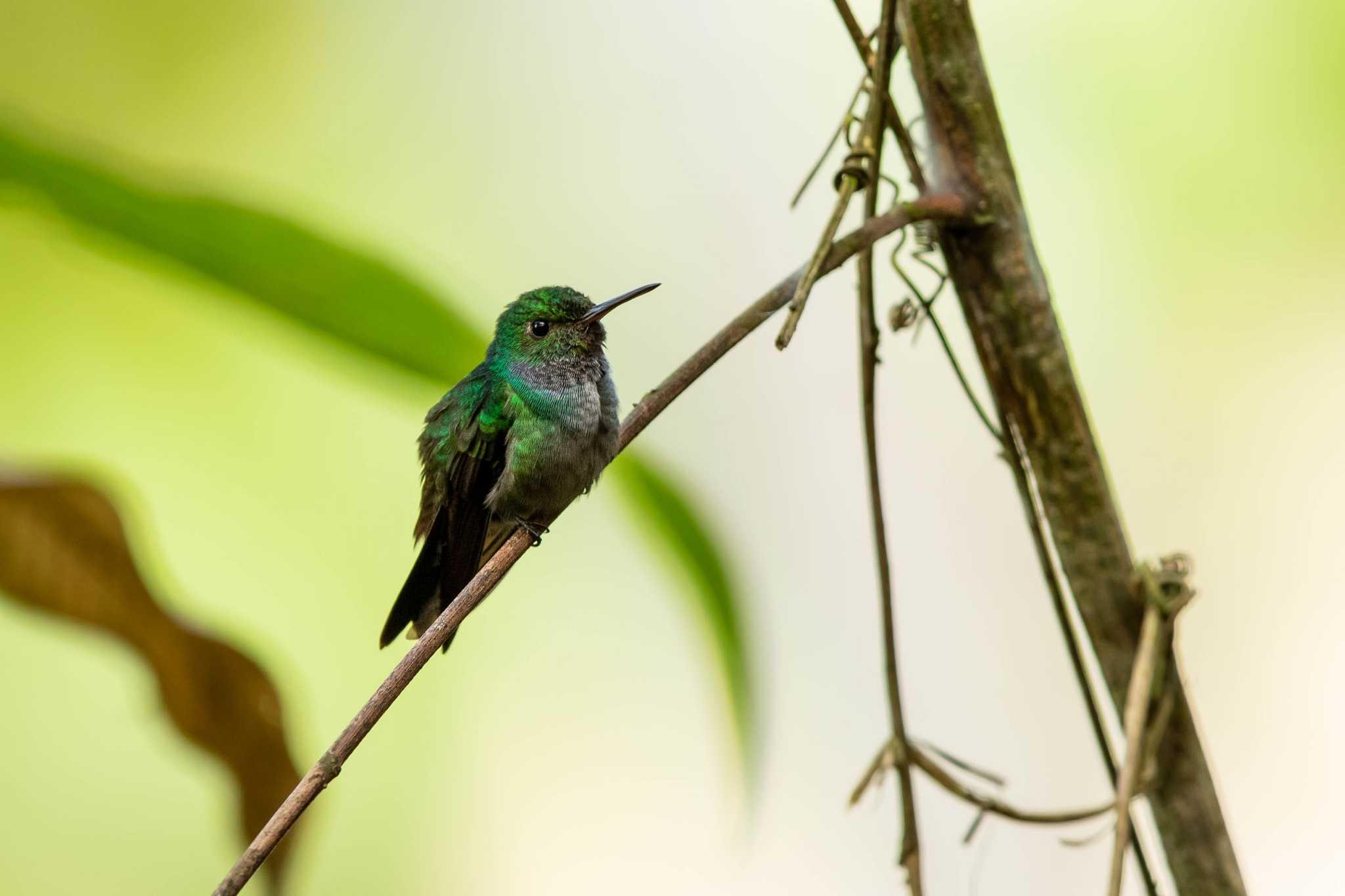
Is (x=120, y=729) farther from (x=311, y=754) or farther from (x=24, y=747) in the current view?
(x=311, y=754)

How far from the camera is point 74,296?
229 centimetres

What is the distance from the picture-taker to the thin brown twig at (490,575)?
23.4 inches

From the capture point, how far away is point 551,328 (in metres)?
1.48

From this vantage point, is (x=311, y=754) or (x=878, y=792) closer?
(x=878, y=792)

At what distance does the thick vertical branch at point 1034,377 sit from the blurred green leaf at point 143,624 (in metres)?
0.69

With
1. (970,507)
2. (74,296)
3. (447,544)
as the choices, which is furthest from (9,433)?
(970,507)

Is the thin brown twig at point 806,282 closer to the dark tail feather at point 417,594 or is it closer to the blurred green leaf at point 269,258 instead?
the blurred green leaf at point 269,258

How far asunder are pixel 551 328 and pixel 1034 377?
30.6 inches

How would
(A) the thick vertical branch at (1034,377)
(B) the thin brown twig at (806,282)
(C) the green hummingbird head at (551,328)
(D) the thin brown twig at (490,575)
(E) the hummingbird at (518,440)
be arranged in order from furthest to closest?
(C) the green hummingbird head at (551,328) < (E) the hummingbird at (518,440) < (A) the thick vertical branch at (1034,377) < (B) the thin brown twig at (806,282) < (D) the thin brown twig at (490,575)

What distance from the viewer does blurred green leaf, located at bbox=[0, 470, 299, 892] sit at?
86 centimetres

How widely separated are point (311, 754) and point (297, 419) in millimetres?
861

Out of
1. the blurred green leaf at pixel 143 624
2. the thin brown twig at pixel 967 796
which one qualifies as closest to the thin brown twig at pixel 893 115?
the thin brown twig at pixel 967 796

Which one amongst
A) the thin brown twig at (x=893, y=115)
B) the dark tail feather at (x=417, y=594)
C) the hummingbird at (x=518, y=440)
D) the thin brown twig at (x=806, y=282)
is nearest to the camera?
the thin brown twig at (x=806, y=282)

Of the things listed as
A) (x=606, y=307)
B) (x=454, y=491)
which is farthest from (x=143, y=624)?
(x=606, y=307)
